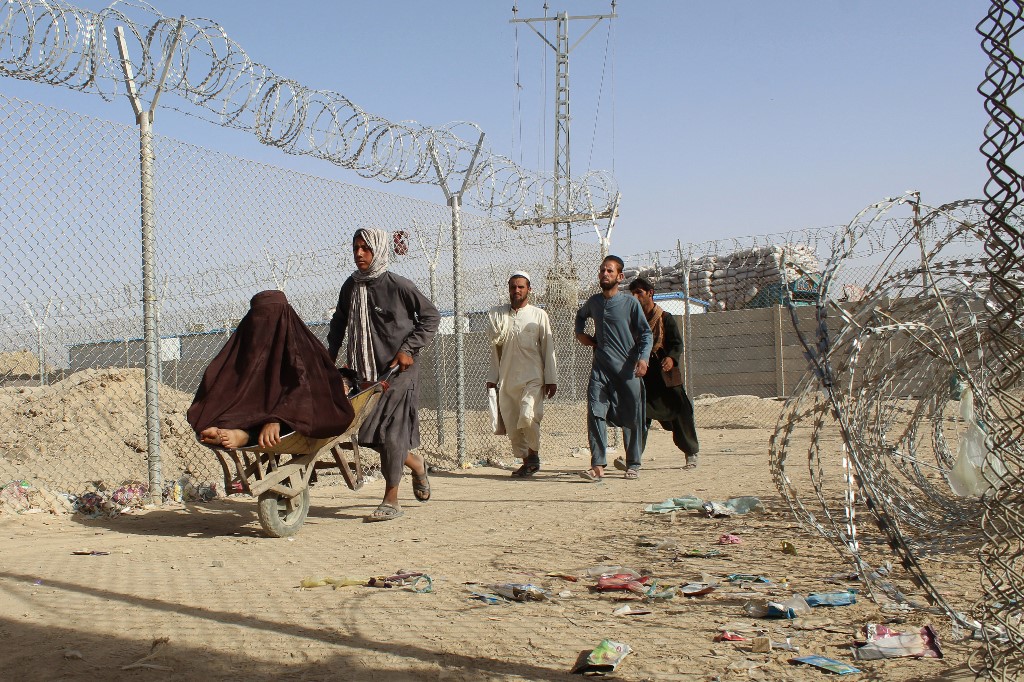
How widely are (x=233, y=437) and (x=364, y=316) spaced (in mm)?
1588

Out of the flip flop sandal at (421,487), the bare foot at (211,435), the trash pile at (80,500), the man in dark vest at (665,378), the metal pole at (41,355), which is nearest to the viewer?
the bare foot at (211,435)

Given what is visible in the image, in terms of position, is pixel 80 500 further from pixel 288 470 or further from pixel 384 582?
pixel 384 582

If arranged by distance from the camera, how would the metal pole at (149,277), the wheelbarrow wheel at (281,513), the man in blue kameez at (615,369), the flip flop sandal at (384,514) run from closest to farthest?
1. the wheelbarrow wheel at (281,513)
2. the flip flop sandal at (384,514)
3. the metal pole at (149,277)
4. the man in blue kameez at (615,369)

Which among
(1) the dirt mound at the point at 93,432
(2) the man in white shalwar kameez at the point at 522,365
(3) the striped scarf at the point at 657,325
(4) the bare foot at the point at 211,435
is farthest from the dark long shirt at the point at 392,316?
(1) the dirt mound at the point at 93,432

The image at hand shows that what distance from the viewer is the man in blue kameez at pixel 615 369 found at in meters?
7.70

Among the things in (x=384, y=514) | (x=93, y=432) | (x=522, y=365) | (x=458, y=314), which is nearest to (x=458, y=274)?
(x=458, y=314)

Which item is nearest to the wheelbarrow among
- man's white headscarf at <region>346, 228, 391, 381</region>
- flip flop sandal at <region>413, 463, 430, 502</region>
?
man's white headscarf at <region>346, 228, 391, 381</region>

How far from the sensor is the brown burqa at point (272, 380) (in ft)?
15.8

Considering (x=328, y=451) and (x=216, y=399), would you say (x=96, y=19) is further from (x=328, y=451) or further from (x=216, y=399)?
(x=328, y=451)

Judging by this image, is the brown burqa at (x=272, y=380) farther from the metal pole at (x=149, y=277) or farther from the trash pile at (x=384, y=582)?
the metal pole at (x=149, y=277)

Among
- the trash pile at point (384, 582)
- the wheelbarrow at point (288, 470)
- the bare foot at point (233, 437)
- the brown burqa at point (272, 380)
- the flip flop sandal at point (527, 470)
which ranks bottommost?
the flip flop sandal at point (527, 470)

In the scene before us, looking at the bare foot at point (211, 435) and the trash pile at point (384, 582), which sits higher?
the bare foot at point (211, 435)

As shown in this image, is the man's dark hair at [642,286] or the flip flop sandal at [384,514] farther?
the man's dark hair at [642,286]

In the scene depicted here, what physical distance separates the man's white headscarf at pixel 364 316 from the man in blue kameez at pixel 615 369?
2343 mm
